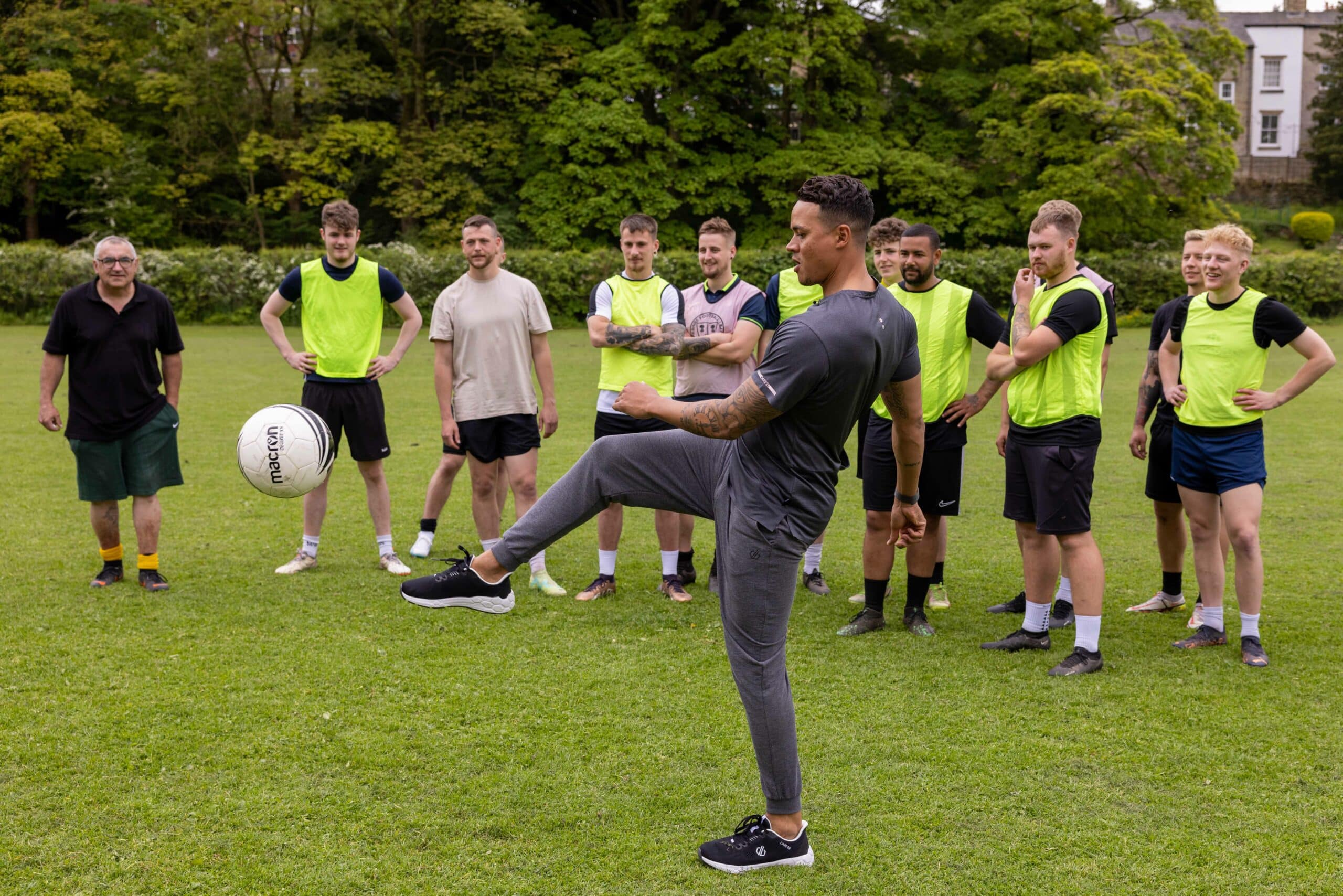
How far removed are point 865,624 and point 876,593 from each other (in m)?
0.20

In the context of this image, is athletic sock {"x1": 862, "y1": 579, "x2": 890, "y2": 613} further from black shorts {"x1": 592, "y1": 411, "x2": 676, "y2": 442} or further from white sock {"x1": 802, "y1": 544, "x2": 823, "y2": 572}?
black shorts {"x1": 592, "y1": 411, "x2": 676, "y2": 442}

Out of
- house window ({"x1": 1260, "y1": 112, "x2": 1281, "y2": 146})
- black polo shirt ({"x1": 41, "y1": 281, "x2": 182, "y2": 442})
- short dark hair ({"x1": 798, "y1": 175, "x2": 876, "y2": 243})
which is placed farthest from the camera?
house window ({"x1": 1260, "y1": 112, "x2": 1281, "y2": 146})

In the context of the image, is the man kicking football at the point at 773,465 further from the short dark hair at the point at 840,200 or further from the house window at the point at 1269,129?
the house window at the point at 1269,129

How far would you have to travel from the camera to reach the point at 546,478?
11.8 m

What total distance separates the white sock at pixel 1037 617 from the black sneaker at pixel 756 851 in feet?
10.0

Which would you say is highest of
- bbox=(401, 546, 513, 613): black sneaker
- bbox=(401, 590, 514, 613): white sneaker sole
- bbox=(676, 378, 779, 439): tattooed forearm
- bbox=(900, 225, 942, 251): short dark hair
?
bbox=(900, 225, 942, 251): short dark hair

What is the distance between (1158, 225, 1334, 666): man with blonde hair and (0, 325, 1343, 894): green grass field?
39 cm


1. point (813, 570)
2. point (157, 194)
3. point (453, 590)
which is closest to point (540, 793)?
point (453, 590)

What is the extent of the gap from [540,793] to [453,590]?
96cm

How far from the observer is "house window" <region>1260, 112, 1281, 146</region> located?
71.4m

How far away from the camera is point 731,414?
3600 mm

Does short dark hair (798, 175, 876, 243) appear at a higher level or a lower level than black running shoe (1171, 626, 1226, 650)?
higher

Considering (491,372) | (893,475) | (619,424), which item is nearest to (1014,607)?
(893,475)

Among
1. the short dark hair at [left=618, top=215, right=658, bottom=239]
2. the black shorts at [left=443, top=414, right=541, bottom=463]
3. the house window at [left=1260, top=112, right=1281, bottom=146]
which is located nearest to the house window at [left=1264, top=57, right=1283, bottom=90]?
the house window at [left=1260, top=112, right=1281, bottom=146]
